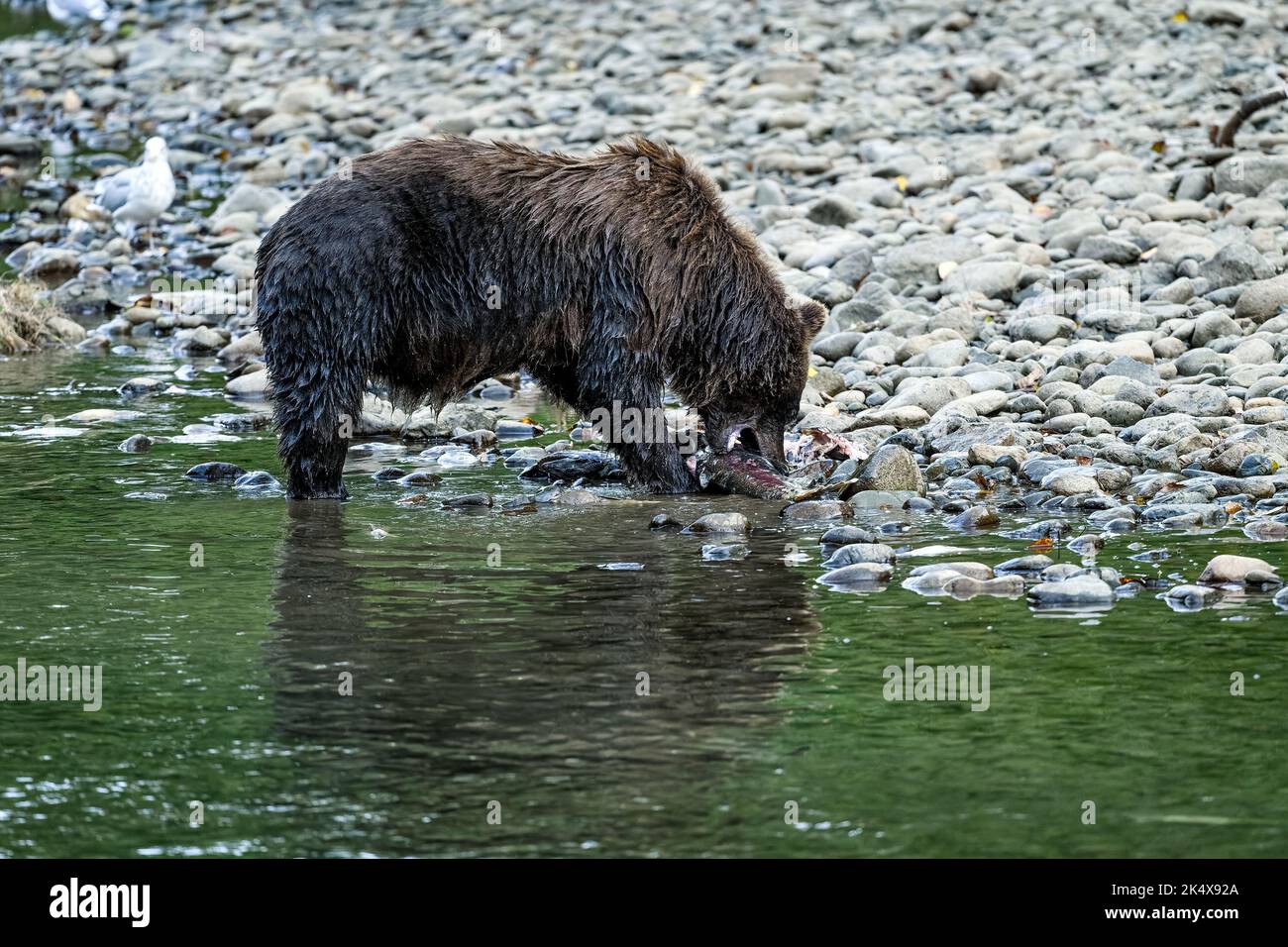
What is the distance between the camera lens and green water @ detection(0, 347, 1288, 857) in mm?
5078

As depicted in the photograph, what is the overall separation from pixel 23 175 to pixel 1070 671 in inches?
717

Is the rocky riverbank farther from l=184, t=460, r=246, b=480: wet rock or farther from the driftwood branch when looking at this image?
l=184, t=460, r=246, b=480: wet rock

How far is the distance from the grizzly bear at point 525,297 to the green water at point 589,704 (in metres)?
0.88

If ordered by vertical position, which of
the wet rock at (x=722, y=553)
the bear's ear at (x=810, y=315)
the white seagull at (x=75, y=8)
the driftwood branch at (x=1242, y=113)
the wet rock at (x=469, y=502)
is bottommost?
the wet rock at (x=469, y=502)

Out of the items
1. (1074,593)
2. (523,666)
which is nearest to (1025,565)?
(1074,593)

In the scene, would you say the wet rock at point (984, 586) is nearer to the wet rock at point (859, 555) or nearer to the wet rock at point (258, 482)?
the wet rock at point (859, 555)

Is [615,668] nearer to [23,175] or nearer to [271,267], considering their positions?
[271,267]

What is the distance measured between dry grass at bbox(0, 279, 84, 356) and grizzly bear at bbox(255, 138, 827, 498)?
5247mm

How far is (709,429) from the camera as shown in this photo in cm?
1021

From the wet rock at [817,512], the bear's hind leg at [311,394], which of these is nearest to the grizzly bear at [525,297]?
the bear's hind leg at [311,394]

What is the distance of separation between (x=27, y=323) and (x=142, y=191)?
3.27m

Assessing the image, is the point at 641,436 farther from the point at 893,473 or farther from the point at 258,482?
the point at 258,482

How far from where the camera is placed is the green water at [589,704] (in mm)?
5078

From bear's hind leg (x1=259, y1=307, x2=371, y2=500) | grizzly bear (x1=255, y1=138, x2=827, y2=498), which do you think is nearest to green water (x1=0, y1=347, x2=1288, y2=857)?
bear's hind leg (x1=259, y1=307, x2=371, y2=500)
